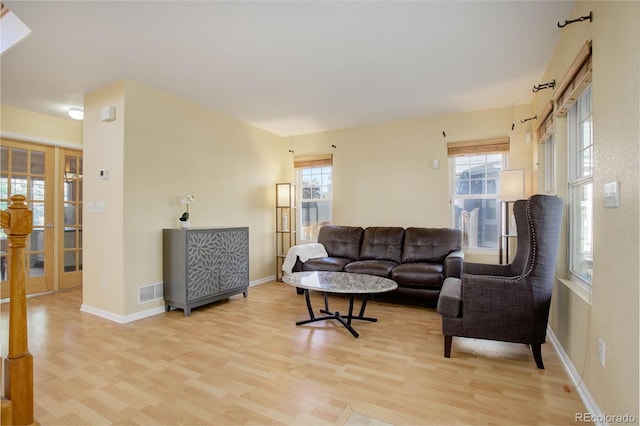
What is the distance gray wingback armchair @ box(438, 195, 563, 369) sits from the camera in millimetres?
2289

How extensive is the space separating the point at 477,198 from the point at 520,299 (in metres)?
2.43

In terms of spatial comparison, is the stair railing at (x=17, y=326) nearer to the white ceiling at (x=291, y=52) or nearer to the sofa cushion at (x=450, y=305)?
the white ceiling at (x=291, y=52)

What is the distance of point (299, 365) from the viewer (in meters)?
2.38

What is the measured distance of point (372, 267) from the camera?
13.3ft

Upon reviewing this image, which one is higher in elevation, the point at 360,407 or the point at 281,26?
the point at 281,26

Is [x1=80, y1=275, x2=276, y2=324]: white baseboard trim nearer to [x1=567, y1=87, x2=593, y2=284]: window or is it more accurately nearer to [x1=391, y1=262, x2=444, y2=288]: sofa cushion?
[x1=391, y1=262, x2=444, y2=288]: sofa cushion

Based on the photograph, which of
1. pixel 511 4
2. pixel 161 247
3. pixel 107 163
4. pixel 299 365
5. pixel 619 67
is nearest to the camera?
pixel 619 67

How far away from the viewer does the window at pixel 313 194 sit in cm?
553

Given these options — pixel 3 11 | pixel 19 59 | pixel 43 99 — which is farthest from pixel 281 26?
pixel 43 99

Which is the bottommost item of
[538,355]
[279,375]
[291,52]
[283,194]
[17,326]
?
[279,375]

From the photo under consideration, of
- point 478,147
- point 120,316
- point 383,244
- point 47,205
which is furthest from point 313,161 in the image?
point 47,205

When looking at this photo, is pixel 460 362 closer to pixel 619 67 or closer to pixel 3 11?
pixel 619 67

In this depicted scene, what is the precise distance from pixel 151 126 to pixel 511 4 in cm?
354

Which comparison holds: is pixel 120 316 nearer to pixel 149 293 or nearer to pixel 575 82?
pixel 149 293
